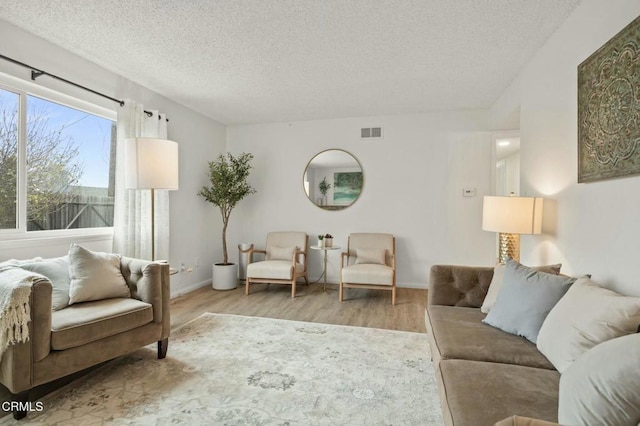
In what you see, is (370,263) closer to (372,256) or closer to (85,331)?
(372,256)

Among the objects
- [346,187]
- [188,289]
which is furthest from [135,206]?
[346,187]

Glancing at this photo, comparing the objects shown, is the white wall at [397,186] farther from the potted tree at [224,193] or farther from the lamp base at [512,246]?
the lamp base at [512,246]

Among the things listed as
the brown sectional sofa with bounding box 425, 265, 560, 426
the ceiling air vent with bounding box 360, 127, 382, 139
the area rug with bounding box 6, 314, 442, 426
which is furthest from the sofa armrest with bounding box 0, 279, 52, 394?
the ceiling air vent with bounding box 360, 127, 382, 139

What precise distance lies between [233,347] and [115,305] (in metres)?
0.93

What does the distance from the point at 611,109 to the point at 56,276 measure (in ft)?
11.6

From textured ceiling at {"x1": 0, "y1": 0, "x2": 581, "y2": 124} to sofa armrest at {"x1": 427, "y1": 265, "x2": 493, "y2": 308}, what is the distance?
6.03 feet

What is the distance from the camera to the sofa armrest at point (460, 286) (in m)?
2.44

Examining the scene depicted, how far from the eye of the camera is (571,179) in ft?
7.36

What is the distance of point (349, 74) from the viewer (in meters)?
3.35

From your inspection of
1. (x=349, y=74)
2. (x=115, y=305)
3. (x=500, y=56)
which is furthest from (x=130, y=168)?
(x=500, y=56)

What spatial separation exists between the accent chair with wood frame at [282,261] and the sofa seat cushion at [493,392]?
2823mm

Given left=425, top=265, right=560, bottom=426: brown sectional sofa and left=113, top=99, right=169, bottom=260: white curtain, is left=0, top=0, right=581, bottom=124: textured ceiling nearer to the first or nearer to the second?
left=113, top=99, right=169, bottom=260: white curtain

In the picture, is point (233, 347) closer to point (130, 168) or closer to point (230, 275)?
point (130, 168)

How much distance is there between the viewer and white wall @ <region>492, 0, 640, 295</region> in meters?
1.69
